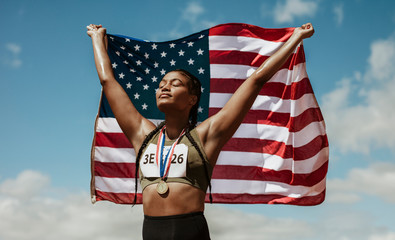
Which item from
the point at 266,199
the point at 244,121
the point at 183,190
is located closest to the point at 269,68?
the point at 183,190

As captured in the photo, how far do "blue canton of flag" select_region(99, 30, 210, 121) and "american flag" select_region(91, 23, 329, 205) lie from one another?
0.02 metres

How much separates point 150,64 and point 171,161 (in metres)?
3.65

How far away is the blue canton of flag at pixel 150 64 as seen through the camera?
7047 mm

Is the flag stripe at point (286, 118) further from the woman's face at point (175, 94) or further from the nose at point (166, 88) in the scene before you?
the nose at point (166, 88)

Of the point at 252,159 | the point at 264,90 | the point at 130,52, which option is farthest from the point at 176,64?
the point at 252,159

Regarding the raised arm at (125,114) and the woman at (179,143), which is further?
the raised arm at (125,114)

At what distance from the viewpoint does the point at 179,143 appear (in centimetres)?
393

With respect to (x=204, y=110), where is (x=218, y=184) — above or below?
below

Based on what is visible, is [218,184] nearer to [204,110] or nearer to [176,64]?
[204,110]

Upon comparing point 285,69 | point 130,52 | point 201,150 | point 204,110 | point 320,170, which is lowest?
point 201,150

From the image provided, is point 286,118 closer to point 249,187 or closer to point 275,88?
point 275,88

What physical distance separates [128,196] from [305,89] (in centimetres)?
339

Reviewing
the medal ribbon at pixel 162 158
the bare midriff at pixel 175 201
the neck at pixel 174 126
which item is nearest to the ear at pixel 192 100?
the neck at pixel 174 126

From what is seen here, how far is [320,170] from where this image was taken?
671 cm
